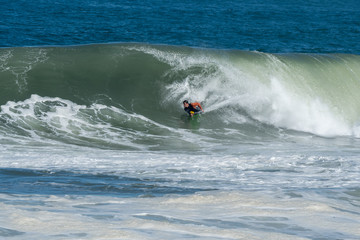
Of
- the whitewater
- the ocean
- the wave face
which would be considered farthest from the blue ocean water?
the wave face

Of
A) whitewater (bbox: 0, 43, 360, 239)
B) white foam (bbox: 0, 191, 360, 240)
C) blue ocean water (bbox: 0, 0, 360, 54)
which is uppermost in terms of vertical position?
blue ocean water (bbox: 0, 0, 360, 54)

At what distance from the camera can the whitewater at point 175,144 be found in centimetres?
550

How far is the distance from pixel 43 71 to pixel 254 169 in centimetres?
919

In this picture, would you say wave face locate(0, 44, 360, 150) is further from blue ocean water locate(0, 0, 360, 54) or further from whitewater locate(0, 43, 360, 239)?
blue ocean water locate(0, 0, 360, 54)

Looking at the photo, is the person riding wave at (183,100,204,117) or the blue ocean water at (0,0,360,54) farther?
the blue ocean water at (0,0,360,54)

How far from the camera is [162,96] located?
53.0ft

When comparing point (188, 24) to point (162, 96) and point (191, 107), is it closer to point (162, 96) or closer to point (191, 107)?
point (162, 96)

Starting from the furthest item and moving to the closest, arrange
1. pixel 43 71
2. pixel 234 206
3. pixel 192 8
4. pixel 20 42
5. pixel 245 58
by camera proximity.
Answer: pixel 192 8 < pixel 20 42 < pixel 245 58 < pixel 43 71 < pixel 234 206

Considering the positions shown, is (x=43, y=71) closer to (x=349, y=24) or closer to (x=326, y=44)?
(x=326, y=44)

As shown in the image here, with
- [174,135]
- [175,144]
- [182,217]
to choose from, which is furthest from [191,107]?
[182,217]

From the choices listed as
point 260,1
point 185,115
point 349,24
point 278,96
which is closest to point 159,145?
point 185,115

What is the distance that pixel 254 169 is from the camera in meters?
9.05

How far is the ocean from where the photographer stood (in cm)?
555

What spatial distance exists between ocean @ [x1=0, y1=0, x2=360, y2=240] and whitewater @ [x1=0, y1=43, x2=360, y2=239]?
3 centimetres
